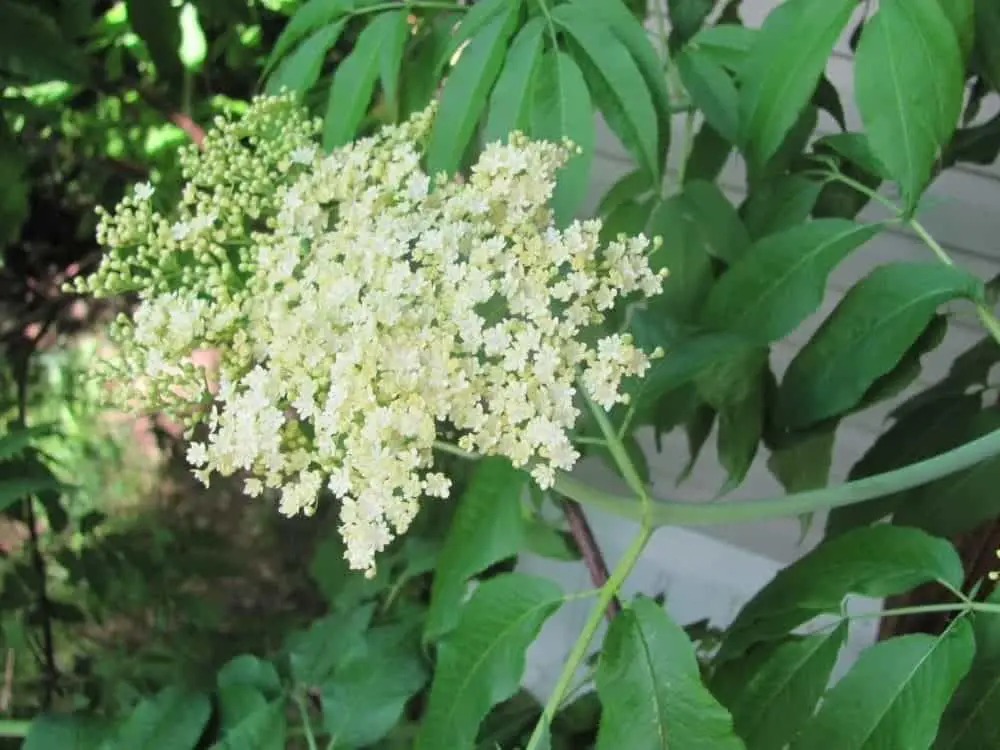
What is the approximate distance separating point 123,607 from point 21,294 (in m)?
0.40

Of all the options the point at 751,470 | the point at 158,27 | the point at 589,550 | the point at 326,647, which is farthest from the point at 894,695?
the point at 751,470

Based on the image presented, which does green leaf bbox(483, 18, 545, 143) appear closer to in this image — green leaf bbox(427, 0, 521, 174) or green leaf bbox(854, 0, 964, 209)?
green leaf bbox(427, 0, 521, 174)

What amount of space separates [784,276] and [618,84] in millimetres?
155

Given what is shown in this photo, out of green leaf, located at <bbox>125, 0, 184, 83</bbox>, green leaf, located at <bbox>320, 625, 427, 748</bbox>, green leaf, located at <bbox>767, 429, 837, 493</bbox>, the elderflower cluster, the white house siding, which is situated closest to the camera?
the elderflower cluster

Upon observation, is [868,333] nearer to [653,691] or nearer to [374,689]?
[653,691]

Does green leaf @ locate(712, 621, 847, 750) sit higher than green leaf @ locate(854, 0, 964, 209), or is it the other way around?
green leaf @ locate(854, 0, 964, 209)

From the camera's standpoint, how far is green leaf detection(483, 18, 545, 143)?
50cm

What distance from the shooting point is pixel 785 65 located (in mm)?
510

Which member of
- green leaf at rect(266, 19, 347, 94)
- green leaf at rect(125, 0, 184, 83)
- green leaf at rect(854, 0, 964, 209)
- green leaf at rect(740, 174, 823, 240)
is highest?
green leaf at rect(125, 0, 184, 83)

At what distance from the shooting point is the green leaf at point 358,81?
58 centimetres

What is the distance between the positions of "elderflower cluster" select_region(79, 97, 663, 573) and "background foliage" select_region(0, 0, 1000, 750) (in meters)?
0.06

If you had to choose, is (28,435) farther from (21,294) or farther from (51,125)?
(21,294)

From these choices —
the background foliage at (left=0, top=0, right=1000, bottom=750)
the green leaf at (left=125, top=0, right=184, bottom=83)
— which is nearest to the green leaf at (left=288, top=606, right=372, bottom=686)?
the background foliage at (left=0, top=0, right=1000, bottom=750)

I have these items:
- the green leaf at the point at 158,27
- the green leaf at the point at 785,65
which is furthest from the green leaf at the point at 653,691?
the green leaf at the point at 158,27
